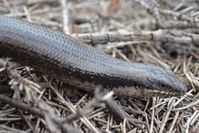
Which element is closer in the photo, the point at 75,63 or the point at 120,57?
the point at 75,63

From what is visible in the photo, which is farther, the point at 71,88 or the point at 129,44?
the point at 129,44

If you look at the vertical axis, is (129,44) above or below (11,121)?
above

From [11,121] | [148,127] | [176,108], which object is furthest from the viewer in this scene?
[176,108]

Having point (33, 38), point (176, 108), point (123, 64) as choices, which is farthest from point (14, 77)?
point (176, 108)

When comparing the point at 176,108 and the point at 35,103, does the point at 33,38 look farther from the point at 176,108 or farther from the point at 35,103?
the point at 176,108
